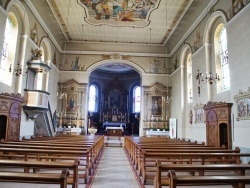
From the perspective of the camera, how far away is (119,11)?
1348 centimetres

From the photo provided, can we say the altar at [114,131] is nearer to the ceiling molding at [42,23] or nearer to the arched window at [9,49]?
the ceiling molding at [42,23]

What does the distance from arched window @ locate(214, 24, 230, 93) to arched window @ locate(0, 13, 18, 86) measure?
9612 mm

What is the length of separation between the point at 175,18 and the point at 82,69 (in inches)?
327

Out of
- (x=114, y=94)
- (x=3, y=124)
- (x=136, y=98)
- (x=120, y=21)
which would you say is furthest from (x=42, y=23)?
(x=136, y=98)

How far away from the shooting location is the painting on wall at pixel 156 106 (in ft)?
58.9

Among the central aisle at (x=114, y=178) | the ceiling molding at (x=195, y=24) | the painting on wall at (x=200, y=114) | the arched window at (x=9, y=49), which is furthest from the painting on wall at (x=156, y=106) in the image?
the central aisle at (x=114, y=178)

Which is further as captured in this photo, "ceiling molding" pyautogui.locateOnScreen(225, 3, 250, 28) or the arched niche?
the arched niche

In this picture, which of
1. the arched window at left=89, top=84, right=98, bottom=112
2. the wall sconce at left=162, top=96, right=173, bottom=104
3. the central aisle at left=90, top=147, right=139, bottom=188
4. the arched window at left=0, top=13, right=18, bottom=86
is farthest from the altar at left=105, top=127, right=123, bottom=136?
the central aisle at left=90, top=147, right=139, bottom=188

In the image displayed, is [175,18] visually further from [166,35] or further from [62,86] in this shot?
[62,86]

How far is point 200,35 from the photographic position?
12.3 metres

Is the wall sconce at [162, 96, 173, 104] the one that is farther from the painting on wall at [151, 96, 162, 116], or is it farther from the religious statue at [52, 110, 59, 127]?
the religious statue at [52, 110, 59, 127]

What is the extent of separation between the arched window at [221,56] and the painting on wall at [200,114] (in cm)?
152

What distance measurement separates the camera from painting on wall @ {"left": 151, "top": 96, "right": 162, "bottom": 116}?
18.0m

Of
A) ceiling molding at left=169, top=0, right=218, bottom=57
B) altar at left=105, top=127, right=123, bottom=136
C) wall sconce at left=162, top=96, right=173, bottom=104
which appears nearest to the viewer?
ceiling molding at left=169, top=0, right=218, bottom=57
